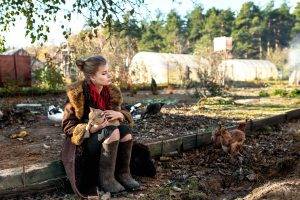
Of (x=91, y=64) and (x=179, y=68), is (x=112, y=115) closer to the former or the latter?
(x=91, y=64)

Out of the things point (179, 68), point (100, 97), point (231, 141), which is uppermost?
point (179, 68)

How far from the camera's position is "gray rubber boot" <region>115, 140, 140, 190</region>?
13.8 feet

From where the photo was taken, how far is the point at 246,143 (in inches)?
259

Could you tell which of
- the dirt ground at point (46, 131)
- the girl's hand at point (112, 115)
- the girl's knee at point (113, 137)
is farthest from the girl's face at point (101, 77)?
the dirt ground at point (46, 131)

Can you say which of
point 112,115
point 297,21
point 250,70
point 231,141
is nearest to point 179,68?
point 250,70

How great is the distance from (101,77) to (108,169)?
2.85 ft

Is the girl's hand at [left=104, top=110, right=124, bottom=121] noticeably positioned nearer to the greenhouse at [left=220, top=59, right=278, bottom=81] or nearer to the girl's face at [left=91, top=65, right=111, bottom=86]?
the girl's face at [left=91, top=65, right=111, bottom=86]

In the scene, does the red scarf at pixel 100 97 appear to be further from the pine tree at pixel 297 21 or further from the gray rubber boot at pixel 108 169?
the pine tree at pixel 297 21

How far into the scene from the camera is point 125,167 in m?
4.29

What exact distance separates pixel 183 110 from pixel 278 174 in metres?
4.95

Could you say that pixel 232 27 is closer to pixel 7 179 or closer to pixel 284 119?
pixel 284 119

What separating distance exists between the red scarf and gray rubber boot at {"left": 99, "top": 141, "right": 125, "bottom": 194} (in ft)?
1.37

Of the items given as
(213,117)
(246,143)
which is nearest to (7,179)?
(246,143)

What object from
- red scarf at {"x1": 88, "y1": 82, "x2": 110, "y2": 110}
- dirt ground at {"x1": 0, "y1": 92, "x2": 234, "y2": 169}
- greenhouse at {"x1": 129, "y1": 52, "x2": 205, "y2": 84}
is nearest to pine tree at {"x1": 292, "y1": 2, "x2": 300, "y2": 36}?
greenhouse at {"x1": 129, "y1": 52, "x2": 205, "y2": 84}
